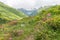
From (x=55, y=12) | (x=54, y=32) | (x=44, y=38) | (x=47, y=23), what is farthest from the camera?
(x=55, y=12)

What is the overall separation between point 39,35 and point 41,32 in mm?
527

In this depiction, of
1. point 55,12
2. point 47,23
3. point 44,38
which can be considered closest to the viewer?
point 44,38

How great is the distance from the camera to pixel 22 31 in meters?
30.6

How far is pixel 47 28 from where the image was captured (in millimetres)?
27859

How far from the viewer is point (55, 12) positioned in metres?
34.3

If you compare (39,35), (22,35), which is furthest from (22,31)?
(39,35)

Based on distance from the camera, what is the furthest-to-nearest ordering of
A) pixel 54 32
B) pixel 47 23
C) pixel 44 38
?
pixel 47 23 → pixel 54 32 → pixel 44 38

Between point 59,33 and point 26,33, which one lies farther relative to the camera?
point 26,33

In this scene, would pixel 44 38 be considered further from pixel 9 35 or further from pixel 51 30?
pixel 9 35

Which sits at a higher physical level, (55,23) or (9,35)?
(55,23)

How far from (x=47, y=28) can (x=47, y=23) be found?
3.92 feet

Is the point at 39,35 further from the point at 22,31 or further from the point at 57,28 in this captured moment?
the point at 22,31

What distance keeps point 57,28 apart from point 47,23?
183 cm

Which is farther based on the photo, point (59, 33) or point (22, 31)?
point (22, 31)
